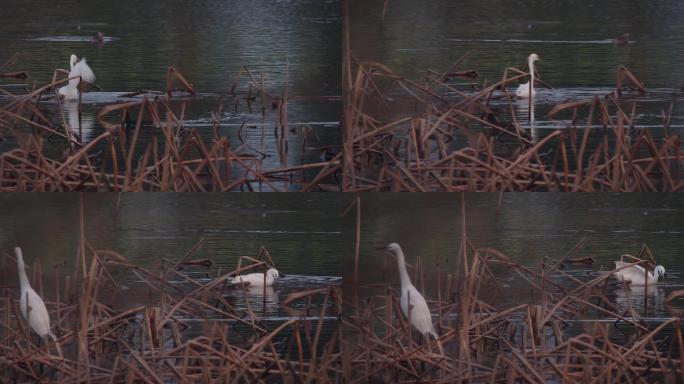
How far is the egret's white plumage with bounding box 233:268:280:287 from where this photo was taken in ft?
17.0

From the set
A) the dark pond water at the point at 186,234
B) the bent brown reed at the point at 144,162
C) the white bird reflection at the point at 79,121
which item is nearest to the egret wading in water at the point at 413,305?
the dark pond water at the point at 186,234

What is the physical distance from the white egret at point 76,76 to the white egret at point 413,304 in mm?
1278

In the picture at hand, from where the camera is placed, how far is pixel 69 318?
17.2ft

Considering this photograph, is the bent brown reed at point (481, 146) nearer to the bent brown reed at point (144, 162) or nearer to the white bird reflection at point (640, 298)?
the bent brown reed at point (144, 162)

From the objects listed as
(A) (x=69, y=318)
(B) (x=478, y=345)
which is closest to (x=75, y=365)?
(A) (x=69, y=318)

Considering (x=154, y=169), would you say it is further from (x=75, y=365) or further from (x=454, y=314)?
(x=454, y=314)

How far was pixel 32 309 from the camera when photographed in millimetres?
5141

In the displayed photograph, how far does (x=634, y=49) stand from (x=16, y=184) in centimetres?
232

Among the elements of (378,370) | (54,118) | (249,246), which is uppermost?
(54,118)

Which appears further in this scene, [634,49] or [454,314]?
[634,49]

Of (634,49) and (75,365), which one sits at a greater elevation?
(634,49)

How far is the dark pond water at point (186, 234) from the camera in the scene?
5.25 m

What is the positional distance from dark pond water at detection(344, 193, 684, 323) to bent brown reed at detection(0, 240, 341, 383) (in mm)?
248

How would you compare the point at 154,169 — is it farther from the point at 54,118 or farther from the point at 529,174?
the point at 529,174
